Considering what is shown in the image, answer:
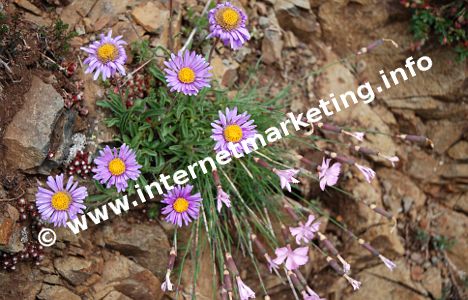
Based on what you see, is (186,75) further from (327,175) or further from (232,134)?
(327,175)

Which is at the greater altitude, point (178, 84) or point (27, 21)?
point (27, 21)

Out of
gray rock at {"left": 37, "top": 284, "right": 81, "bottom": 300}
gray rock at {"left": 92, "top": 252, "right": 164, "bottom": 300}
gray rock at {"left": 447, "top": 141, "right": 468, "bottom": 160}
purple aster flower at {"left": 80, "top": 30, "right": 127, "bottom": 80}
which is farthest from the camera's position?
gray rock at {"left": 447, "top": 141, "right": 468, "bottom": 160}

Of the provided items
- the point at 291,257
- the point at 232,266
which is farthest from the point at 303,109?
the point at 232,266

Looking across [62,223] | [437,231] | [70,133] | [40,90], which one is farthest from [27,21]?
[437,231]

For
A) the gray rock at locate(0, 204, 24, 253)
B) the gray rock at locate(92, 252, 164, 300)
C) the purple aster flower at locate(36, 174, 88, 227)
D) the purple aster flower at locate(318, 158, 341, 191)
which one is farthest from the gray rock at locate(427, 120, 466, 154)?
the gray rock at locate(0, 204, 24, 253)

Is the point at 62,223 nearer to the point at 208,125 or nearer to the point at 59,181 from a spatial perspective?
the point at 59,181

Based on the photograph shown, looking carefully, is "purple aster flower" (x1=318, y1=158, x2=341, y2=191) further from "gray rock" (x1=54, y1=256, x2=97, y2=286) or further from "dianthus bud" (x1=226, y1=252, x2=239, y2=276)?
"gray rock" (x1=54, y1=256, x2=97, y2=286)
